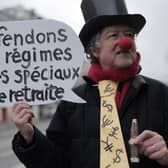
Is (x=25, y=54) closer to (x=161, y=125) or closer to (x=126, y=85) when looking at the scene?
(x=126, y=85)

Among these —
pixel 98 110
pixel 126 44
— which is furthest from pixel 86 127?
pixel 126 44

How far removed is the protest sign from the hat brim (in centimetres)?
14

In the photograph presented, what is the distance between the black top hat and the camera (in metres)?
2.83

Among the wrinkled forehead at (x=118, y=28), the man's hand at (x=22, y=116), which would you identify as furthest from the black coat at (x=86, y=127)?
the wrinkled forehead at (x=118, y=28)

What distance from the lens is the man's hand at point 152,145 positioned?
2498mm

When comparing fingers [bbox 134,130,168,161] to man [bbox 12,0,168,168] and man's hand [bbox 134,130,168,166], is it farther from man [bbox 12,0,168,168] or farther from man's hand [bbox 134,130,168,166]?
man [bbox 12,0,168,168]

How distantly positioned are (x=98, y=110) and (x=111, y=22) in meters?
0.41

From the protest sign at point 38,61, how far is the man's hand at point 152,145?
0.38 m

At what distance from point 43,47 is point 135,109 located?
1.65 feet

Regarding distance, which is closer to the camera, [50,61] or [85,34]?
[50,61]

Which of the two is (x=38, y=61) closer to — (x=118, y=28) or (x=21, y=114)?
(x=21, y=114)

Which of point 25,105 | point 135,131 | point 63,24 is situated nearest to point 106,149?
point 135,131

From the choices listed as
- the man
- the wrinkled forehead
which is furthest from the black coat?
the wrinkled forehead

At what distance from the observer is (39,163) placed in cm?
286
